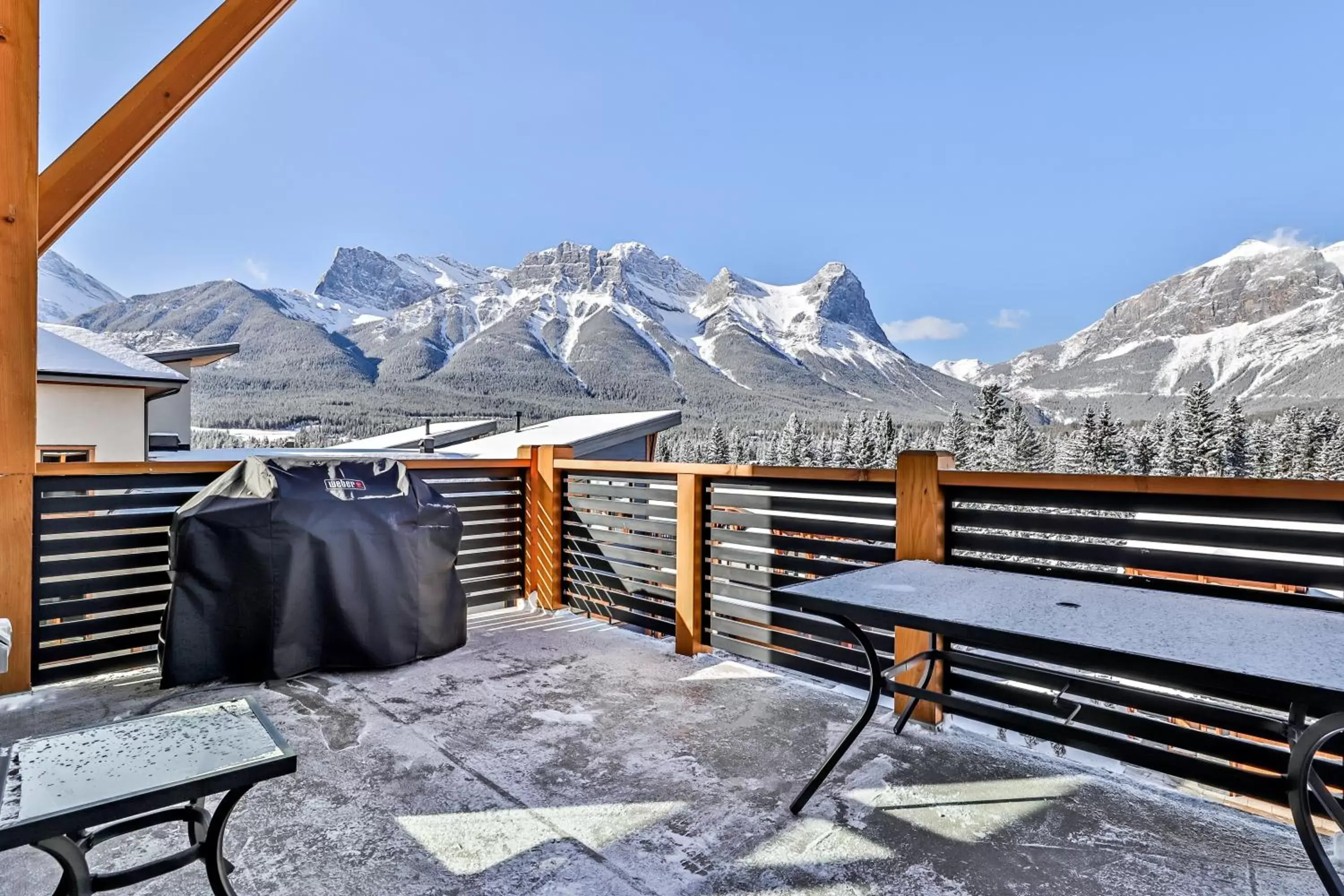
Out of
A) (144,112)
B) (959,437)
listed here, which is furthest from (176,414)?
(959,437)

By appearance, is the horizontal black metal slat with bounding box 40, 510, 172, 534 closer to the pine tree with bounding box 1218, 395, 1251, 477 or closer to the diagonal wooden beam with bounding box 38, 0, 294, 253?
the diagonal wooden beam with bounding box 38, 0, 294, 253

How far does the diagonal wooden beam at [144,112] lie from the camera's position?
3160 mm

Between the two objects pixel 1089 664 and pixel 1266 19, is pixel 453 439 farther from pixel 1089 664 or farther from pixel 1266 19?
pixel 1266 19

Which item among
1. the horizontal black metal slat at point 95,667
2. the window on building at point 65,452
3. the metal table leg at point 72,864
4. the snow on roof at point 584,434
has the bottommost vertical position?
the horizontal black metal slat at point 95,667

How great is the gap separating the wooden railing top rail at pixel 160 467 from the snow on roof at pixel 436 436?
891 centimetres

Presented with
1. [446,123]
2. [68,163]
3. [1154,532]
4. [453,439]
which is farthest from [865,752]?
[446,123]

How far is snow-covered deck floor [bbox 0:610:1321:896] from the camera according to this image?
1669 millimetres

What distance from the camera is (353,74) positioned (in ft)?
29.9

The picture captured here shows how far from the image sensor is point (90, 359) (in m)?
6.41

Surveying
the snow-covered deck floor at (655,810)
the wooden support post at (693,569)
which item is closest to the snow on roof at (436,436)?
the wooden support post at (693,569)

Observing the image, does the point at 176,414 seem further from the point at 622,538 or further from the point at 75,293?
the point at 75,293

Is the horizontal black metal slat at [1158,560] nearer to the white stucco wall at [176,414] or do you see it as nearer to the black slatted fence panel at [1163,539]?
the black slatted fence panel at [1163,539]

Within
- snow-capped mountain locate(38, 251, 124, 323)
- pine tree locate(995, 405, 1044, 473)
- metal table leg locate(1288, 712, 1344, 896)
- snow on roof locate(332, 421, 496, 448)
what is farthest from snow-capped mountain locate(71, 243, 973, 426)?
metal table leg locate(1288, 712, 1344, 896)

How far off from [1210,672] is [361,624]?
2992mm
